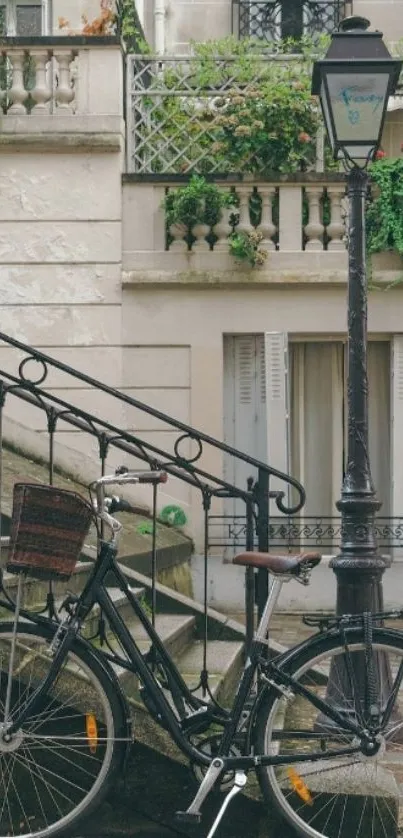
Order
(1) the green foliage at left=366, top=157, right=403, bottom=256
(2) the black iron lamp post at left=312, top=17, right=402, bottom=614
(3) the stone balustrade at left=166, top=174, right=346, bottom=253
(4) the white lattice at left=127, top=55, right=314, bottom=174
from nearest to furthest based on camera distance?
(2) the black iron lamp post at left=312, top=17, right=402, bottom=614 → (1) the green foliage at left=366, top=157, right=403, bottom=256 → (3) the stone balustrade at left=166, top=174, right=346, bottom=253 → (4) the white lattice at left=127, top=55, right=314, bottom=174

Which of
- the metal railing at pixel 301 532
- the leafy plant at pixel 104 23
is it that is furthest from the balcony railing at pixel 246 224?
the metal railing at pixel 301 532

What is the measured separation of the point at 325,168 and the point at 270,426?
8.59 ft

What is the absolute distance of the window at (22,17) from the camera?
15.0 metres

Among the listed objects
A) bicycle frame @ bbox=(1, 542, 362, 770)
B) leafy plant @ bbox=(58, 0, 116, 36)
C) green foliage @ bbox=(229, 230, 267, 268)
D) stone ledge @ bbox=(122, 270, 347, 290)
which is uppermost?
leafy plant @ bbox=(58, 0, 116, 36)

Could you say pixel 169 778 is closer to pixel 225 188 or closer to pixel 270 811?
pixel 270 811

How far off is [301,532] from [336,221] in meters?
2.99

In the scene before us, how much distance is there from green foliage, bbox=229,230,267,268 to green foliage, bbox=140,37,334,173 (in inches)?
28.0

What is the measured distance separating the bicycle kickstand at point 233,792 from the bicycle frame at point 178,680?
0.15 feet

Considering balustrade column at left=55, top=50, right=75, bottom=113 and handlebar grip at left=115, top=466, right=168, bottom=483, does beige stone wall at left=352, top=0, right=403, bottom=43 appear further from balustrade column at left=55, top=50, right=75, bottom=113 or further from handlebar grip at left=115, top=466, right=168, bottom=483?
handlebar grip at left=115, top=466, right=168, bottom=483

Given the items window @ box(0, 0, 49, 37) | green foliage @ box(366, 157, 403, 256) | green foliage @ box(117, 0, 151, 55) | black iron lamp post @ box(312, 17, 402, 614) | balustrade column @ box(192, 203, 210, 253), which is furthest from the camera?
window @ box(0, 0, 49, 37)

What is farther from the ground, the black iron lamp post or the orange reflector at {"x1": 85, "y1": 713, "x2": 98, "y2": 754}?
the black iron lamp post

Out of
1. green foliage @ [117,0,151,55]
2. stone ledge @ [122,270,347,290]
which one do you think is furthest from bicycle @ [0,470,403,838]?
green foliage @ [117,0,151,55]

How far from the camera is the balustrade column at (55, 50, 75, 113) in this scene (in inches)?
533

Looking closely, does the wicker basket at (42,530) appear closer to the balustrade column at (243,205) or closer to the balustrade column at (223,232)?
the balustrade column at (223,232)
